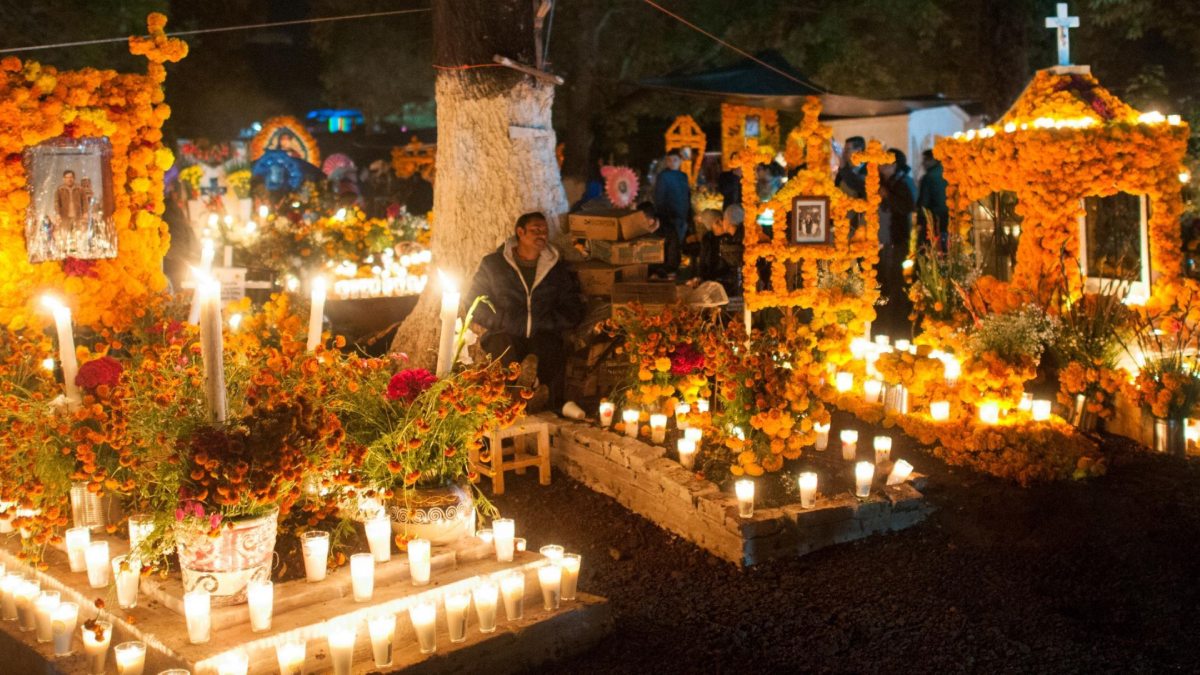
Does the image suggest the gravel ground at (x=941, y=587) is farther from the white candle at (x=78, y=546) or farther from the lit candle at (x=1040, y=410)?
the white candle at (x=78, y=546)

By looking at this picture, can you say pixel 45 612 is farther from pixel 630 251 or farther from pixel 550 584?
pixel 630 251

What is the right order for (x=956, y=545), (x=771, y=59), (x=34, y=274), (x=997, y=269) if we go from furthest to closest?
(x=771, y=59)
(x=997, y=269)
(x=34, y=274)
(x=956, y=545)

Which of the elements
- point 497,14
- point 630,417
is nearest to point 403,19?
point 497,14

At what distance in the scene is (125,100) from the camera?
8555 millimetres

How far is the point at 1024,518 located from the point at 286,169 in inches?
599

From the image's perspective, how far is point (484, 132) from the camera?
9.11 meters

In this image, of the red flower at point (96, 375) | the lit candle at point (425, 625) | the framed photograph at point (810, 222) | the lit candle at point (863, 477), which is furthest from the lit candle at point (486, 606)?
the framed photograph at point (810, 222)

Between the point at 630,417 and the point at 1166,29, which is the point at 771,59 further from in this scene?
the point at 630,417

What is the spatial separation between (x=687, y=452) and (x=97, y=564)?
3.13 m

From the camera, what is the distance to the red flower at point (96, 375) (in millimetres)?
5027

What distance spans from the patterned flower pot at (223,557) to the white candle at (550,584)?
110cm

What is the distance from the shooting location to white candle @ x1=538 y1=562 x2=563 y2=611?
15.4 ft

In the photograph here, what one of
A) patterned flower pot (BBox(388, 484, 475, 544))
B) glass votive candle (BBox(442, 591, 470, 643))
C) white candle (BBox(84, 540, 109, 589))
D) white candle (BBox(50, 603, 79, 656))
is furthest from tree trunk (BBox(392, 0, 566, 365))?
white candle (BBox(50, 603, 79, 656))

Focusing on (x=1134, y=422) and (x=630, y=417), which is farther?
(x=1134, y=422)
